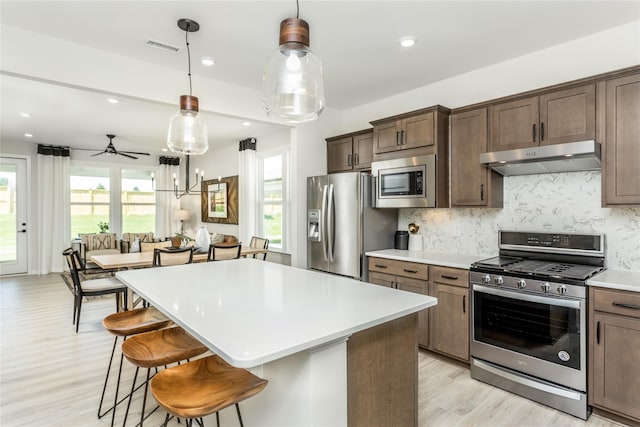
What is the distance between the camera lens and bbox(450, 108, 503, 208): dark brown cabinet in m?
3.05

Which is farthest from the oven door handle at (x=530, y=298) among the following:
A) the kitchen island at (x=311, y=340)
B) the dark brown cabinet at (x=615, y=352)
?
the kitchen island at (x=311, y=340)

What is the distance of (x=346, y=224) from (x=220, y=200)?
14.1 ft

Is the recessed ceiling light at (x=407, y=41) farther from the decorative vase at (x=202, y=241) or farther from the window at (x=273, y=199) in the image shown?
the decorative vase at (x=202, y=241)

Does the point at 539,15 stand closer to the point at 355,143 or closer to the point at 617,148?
the point at 617,148

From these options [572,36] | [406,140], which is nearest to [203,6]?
[406,140]

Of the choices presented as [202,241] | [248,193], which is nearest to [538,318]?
[202,241]

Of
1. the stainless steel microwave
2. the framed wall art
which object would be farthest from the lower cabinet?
the framed wall art

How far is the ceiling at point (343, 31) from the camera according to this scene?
7.73ft

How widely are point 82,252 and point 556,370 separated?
24.8 feet

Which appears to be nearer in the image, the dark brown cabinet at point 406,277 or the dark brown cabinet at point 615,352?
the dark brown cabinet at point 615,352

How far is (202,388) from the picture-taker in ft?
4.46

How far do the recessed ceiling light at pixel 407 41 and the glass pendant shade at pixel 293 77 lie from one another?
1.49 metres

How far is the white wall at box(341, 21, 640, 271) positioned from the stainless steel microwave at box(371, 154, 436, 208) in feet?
1.65

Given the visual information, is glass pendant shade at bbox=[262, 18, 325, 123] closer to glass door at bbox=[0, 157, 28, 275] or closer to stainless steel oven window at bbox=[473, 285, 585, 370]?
stainless steel oven window at bbox=[473, 285, 585, 370]
